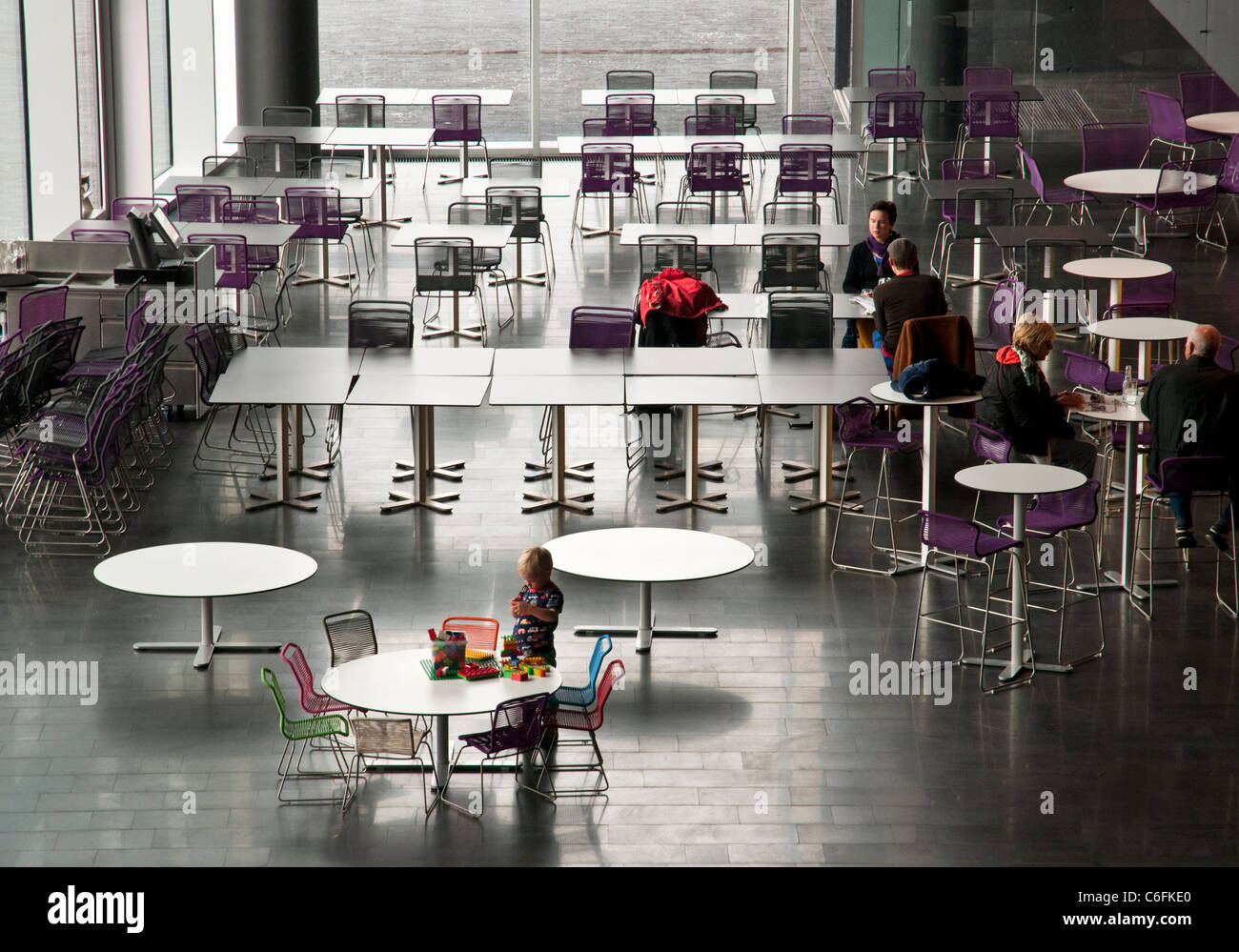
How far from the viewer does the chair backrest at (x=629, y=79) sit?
19.9 metres

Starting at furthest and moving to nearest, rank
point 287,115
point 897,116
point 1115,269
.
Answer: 1. point 287,115
2. point 897,116
3. point 1115,269

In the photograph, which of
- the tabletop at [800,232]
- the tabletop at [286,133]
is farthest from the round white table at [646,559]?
the tabletop at [286,133]

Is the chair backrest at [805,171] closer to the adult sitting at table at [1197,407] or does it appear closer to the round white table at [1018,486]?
the adult sitting at table at [1197,407]

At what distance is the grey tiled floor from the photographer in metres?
6.97

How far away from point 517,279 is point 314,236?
1986mm

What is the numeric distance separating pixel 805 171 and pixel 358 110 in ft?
17.3

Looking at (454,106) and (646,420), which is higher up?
(454,106)

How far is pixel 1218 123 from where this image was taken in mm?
16234

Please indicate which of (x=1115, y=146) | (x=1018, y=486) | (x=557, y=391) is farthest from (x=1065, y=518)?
(x=1115, y=146)

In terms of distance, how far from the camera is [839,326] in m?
14.6

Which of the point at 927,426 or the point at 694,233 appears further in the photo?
the point at 694,233

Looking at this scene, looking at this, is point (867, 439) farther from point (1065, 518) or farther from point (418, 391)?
point (418, 391)
